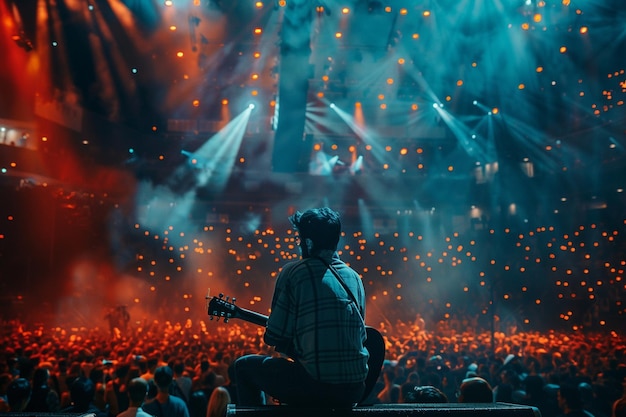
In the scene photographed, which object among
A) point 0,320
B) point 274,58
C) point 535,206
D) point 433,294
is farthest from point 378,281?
point 0,320

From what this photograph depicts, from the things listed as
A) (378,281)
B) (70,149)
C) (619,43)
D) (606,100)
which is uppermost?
(619,43)

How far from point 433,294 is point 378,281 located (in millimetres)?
2032

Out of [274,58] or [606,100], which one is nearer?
[606,100]

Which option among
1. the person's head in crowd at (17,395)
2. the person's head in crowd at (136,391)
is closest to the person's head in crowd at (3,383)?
the person's head in crowd at (17,395)

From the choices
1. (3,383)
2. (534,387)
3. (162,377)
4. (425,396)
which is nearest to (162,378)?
(162,377)

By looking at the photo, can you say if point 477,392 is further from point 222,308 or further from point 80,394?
point 80,394

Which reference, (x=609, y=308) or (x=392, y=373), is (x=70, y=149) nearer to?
(x=392, y=373)

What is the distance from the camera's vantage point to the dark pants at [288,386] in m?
2.14

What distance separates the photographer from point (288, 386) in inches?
85.3

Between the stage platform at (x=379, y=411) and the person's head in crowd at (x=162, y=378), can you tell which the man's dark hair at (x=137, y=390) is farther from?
the stage platform at (x=379, y=411)

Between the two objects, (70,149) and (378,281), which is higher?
(70,149)

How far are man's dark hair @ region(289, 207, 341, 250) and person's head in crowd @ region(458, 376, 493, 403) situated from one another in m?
1.68

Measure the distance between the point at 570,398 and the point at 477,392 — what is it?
1.02 m

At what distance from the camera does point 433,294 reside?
19094 mm
